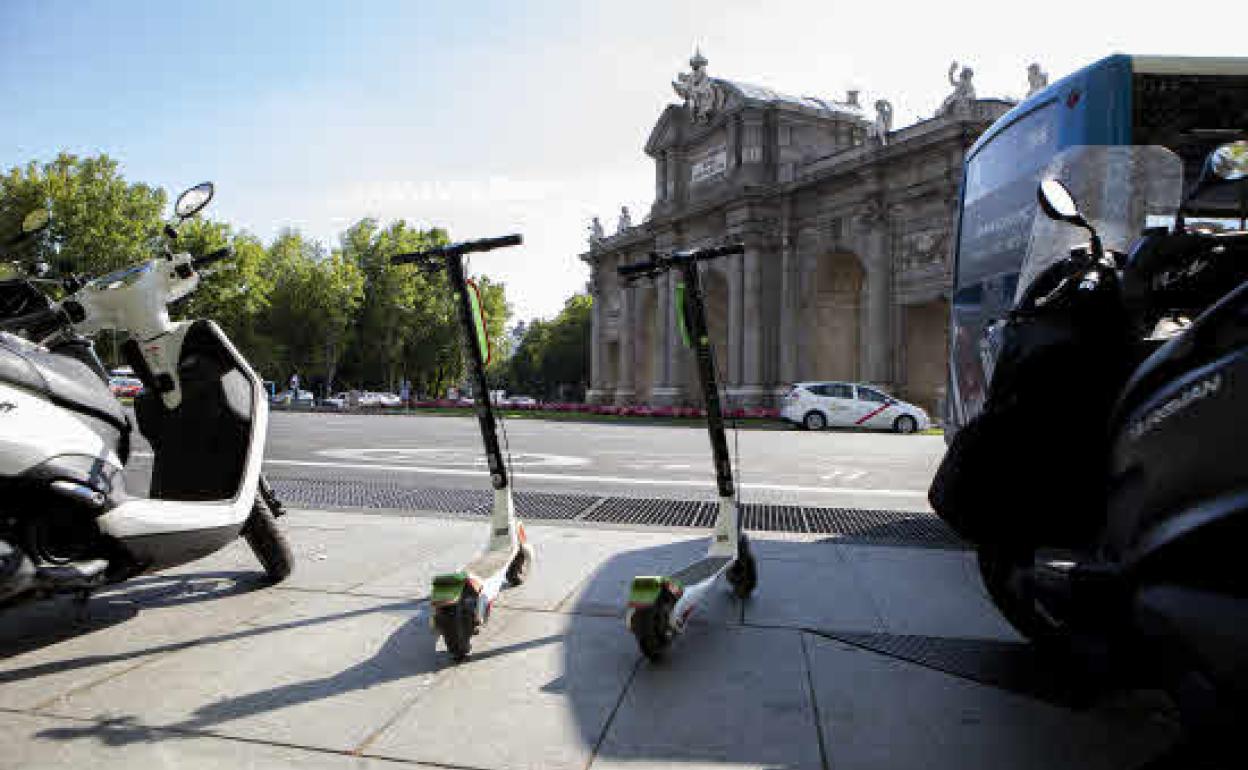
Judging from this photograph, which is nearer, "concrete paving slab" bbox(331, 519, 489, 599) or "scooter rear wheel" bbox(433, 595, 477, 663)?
"scooter rear wheel" bbox(433, 595, 477, 663)

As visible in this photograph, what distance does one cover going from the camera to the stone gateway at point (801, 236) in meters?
27.1

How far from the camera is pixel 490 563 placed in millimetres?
3264

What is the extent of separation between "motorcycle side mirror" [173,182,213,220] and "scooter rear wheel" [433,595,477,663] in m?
2.43

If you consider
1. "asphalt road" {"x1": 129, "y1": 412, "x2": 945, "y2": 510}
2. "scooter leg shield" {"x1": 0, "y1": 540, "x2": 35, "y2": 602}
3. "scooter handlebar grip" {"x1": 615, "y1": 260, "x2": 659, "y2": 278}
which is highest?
"scooter handlebar grip" {"x1": 615, "y1": 260, "x2": 659, "y2": 278}

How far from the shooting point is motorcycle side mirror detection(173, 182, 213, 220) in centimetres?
361

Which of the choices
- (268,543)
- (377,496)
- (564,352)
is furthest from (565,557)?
(564,352)

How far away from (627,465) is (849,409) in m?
13.7

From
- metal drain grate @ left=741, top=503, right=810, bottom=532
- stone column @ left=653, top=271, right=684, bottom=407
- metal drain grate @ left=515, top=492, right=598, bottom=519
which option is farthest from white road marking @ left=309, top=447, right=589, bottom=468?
stone column @ left=653, top=271, right=684, bottom=407

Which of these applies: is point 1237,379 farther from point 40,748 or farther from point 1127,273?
point 40,748

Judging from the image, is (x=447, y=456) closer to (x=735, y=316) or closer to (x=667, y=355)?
(x=735, y=316)

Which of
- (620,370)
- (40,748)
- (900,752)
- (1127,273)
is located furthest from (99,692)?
(620,370)

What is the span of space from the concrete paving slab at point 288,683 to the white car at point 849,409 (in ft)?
65.7

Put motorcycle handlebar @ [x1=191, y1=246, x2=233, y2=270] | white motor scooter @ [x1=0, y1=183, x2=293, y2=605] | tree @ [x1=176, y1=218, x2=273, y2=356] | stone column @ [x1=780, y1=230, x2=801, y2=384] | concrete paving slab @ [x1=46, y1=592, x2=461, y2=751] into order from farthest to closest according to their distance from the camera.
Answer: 1. tree @ [x1=176, y1=218, x2=273, y2=356]
2. stone column @ [x1=780, y1=230, x2=801, y2=384]
3. motorcycle handlebar @ [x1=191, y1=246, x2=233, y2=270]
4. white motor scooter @ [x1=0, y1=183, x2=293, y2=605]
5. concrete paving slab @ [x1=46, y1=592, x2=461, y2=751]

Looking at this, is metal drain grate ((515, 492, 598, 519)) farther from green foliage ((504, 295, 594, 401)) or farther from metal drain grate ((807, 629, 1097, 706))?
green foliage ((504, 295, 594, 401))
